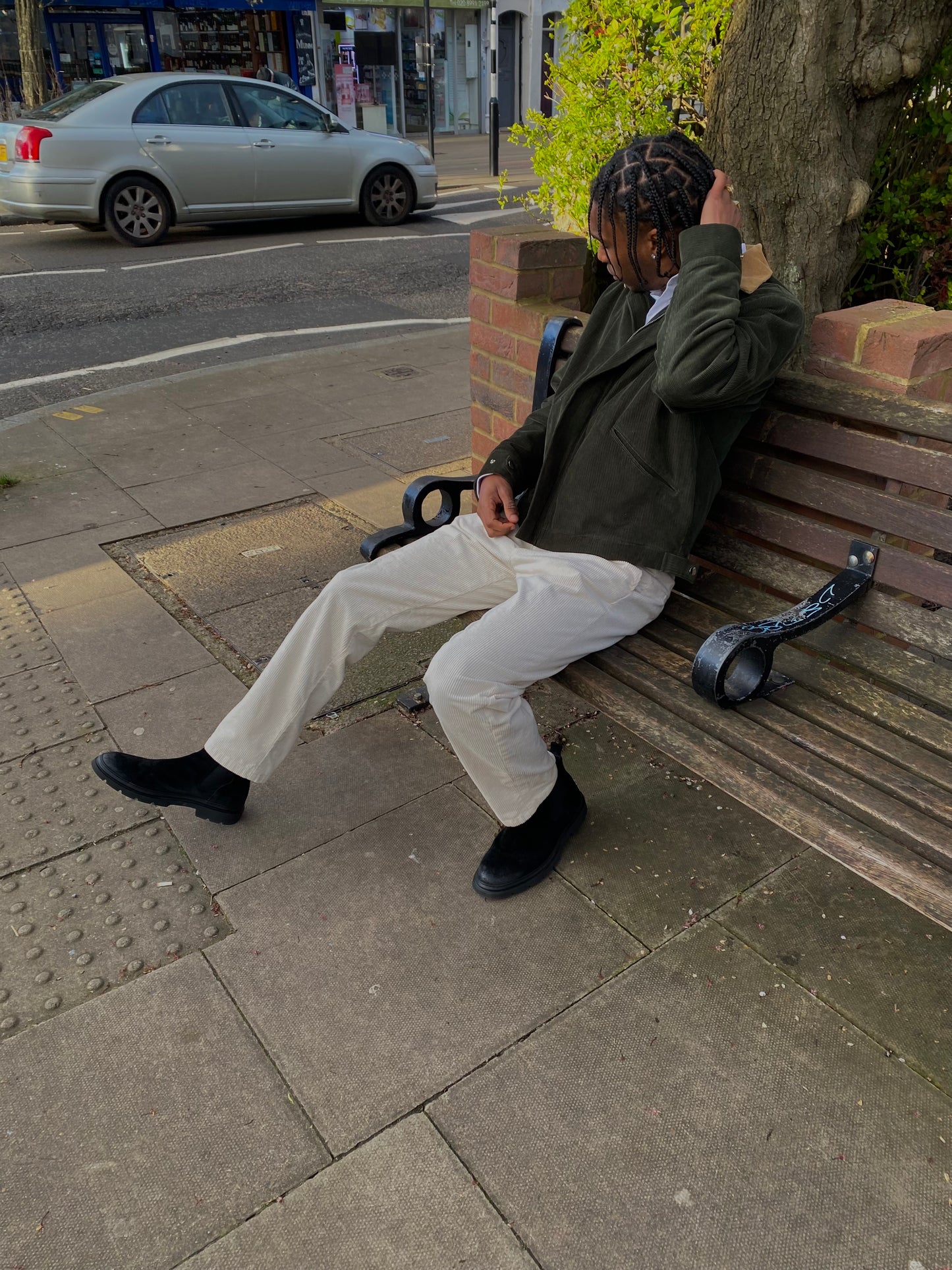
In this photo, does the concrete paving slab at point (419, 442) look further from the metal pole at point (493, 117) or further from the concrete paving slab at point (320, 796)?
the metal pole at point (493, 117)

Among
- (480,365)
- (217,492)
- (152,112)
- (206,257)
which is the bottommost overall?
(217,492)

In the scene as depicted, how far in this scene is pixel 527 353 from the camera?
3.57 metres

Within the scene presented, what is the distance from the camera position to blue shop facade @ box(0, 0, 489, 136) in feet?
74.3

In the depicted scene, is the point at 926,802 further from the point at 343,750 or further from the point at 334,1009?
the point at 343,750

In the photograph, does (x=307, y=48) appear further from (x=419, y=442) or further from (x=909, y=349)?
(x=909, y=349)

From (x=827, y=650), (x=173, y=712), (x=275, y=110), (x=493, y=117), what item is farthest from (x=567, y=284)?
(x=493, y=117)

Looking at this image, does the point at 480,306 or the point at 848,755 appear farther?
the point at 480,306

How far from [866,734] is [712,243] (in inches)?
42.8

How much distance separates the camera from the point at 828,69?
3.16 meters

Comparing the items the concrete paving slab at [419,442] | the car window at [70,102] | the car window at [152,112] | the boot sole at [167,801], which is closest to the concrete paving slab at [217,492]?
the concrete paving slab at [419,442]

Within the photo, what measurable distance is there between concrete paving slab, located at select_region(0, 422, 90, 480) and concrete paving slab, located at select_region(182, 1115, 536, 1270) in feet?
13.7

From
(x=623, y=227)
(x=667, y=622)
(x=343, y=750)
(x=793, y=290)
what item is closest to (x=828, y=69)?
(x=793, y=290)

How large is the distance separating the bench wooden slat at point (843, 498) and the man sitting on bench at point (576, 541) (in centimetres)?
15

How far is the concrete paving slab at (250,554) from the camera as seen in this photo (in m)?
3.96
